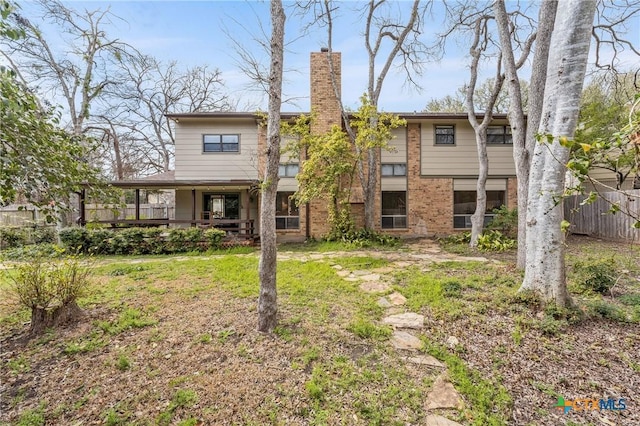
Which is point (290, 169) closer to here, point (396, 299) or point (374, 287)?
point (374, 287)

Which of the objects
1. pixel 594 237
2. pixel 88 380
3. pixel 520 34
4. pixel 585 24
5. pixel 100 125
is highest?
pixel 520 34

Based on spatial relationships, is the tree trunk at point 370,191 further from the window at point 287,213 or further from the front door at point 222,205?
the front door at point 222,205

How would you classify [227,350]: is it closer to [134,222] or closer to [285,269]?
[285,269]

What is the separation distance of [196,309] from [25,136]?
2766mm

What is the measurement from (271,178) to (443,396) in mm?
2660

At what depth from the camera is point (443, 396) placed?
2.34 meters

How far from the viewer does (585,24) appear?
11.0 ft

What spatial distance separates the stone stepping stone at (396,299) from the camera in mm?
4176

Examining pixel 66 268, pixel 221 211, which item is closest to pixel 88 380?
pixel 66 268

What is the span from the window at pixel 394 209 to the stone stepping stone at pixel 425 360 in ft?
30.1

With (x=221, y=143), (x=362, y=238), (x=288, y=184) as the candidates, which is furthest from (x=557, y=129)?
(x=221, y=143)

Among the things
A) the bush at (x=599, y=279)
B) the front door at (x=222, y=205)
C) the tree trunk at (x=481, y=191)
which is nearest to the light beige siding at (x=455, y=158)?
the tree trunk at (x=481, y=191)

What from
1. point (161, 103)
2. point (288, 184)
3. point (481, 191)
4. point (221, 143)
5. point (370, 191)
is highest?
point (161, 103)

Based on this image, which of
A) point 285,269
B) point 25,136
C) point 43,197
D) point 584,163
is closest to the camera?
point 584,163
